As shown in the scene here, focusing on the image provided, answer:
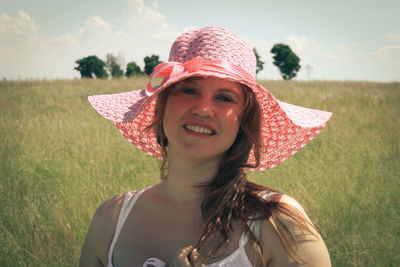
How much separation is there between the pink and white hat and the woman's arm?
1.79 ft

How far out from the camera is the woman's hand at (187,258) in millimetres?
1215

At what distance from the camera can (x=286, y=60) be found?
177ft

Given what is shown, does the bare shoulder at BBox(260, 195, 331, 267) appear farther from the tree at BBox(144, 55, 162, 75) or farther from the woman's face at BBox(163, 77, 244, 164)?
the tree at BBox(144, 55, 162, 75)

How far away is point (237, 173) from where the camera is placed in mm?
1527

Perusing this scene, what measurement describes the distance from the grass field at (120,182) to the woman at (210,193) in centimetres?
125

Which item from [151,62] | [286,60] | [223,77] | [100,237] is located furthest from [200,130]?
[286,60]

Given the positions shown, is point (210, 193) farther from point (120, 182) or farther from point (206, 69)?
point (120, 182)

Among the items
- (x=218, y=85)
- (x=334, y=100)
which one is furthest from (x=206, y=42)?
(x=334, y=100)

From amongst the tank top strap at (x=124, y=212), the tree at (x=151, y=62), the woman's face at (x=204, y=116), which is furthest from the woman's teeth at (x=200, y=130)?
the tree at (x=151, y=62)

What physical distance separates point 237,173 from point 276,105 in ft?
1.44

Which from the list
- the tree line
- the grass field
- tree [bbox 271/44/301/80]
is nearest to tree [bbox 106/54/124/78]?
the tree line

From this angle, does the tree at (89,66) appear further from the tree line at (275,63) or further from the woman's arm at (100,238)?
the woman's arm at (100,238)

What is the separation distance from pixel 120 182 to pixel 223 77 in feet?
8.59

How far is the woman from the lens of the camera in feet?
4.15
